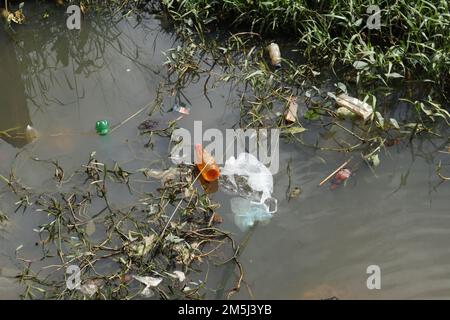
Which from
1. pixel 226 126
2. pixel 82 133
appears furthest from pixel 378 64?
pixel 82 133

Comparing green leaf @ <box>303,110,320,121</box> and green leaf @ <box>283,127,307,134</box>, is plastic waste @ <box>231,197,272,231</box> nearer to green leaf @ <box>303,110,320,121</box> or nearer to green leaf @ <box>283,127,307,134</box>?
green leaf @ <box>283,127,307,134</box>

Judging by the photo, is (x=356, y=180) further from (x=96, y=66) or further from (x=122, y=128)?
(x=96, y=66)

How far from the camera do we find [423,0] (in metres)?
3.76

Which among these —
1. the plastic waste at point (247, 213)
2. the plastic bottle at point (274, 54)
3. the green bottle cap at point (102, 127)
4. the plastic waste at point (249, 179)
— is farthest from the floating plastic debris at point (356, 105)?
the green bottle cap at point (102, 127)

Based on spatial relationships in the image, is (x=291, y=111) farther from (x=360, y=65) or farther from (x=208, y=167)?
(x=208, y=167)

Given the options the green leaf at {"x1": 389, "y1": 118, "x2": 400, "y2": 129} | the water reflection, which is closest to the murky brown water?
the water reflection

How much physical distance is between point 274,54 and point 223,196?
133 cm

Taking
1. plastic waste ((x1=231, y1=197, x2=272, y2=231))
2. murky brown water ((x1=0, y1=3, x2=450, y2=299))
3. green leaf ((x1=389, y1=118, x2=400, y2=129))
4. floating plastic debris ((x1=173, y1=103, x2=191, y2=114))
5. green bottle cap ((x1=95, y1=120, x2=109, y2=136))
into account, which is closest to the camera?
murky brown water ((x1=0, y1=3, x2=450, y2=299))

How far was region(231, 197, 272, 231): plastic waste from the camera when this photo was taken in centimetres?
307

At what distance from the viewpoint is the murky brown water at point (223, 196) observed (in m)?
2.85

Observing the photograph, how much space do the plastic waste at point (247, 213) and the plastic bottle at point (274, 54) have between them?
126cm

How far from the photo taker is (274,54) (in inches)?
159

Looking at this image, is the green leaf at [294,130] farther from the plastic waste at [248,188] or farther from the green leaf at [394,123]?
the green leaf at [394,123]

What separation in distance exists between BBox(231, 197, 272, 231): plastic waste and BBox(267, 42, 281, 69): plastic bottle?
4.14 ft
